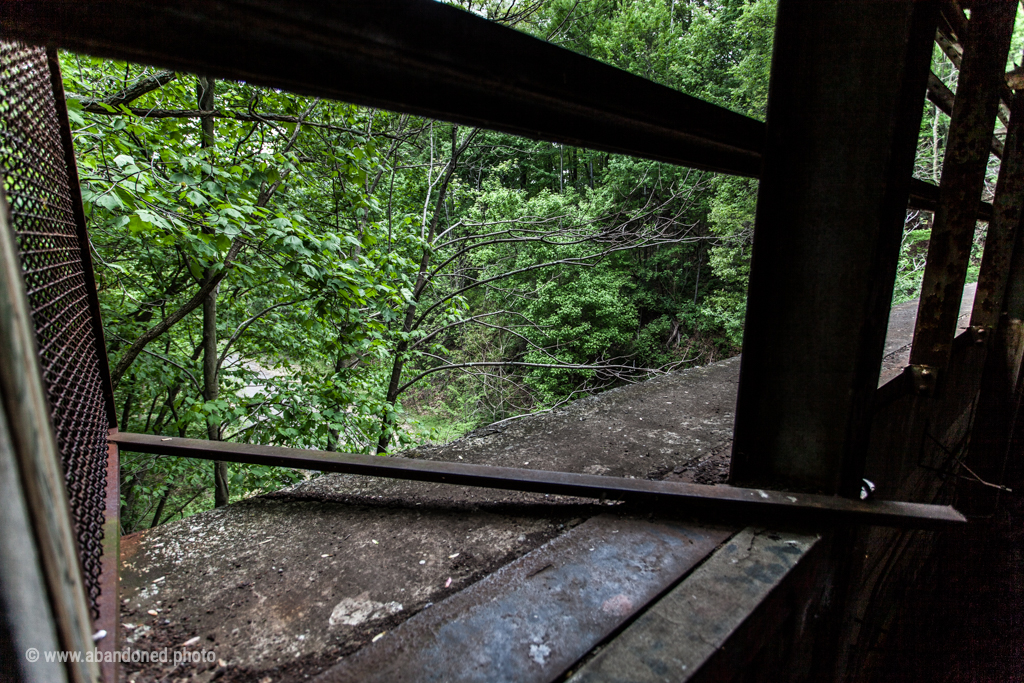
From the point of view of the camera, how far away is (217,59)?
73cm

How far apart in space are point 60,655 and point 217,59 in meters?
0.81

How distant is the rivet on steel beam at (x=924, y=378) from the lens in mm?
2904

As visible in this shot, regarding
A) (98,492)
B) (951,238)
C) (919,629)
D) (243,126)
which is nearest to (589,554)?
(98,492)

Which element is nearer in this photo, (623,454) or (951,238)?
(623,454)

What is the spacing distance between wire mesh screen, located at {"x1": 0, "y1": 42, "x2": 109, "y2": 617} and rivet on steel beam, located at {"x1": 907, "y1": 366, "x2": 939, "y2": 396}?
4.02 meters

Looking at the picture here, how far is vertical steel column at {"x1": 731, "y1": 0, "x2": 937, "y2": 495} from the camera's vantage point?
134cm

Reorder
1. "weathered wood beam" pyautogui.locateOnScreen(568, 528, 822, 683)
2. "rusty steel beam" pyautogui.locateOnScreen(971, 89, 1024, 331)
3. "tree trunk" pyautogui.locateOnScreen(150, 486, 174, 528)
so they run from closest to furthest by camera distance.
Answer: "weathered wood beam" pyautogui.locateOnScreen(568, 528, 822, 683)
"rusty steel beam" pyautogui.locateOnScreen(971, 89, 1024, 331)
"tree trunk" pyautogui.locateOnScreen(150, 486, 174, 528)

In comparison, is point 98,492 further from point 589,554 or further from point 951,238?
point 951,238

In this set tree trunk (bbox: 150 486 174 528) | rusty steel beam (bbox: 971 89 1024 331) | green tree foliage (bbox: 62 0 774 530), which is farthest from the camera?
tree trunk (bbox: 150 486 174 528)

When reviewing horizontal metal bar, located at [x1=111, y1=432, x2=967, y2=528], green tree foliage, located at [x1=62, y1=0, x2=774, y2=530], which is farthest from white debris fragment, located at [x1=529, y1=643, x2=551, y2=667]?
green tree foliage, located at [x1=62, y1=0, x2=774, y2=530]

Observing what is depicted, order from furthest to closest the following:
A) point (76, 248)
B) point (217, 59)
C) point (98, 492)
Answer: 1. point (76, 248)
2. point (98, 492)
3. point (217, 59)

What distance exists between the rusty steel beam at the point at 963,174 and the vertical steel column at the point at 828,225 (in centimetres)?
205

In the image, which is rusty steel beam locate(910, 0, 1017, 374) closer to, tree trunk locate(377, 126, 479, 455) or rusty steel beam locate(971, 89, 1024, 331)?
rusty steel beam locate(971, 89, 1024, 331)

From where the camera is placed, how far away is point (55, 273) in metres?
1.31
